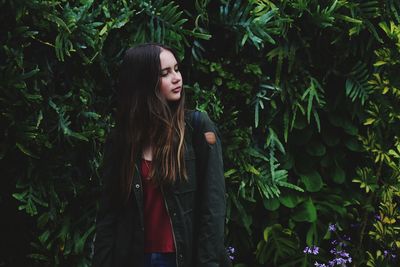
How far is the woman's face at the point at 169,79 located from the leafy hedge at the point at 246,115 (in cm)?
83

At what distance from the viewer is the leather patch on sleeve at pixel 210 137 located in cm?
262

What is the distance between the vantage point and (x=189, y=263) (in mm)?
2553

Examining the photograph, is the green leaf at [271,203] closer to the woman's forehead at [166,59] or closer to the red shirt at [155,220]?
the red shirt at [155,220]

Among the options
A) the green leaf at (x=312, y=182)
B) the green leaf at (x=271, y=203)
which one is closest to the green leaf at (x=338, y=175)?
the green leaf at (x=312, y=182)

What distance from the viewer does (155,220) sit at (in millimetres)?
2584

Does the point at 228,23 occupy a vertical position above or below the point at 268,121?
above

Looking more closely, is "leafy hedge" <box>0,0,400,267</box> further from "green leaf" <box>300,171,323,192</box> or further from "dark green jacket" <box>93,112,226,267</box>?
"dark green jacket" <box>93,112,226,267</box>

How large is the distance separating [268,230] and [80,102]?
4.84ft

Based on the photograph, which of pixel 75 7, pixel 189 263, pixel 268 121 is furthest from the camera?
pixel 268 121

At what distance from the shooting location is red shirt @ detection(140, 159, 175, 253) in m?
2.56

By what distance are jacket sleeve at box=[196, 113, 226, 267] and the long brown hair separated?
0.10 meters

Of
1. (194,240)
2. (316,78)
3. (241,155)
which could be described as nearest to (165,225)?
(194,240)

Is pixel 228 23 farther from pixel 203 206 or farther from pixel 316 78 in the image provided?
pixel 203 206

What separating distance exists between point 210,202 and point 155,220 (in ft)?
0.79
